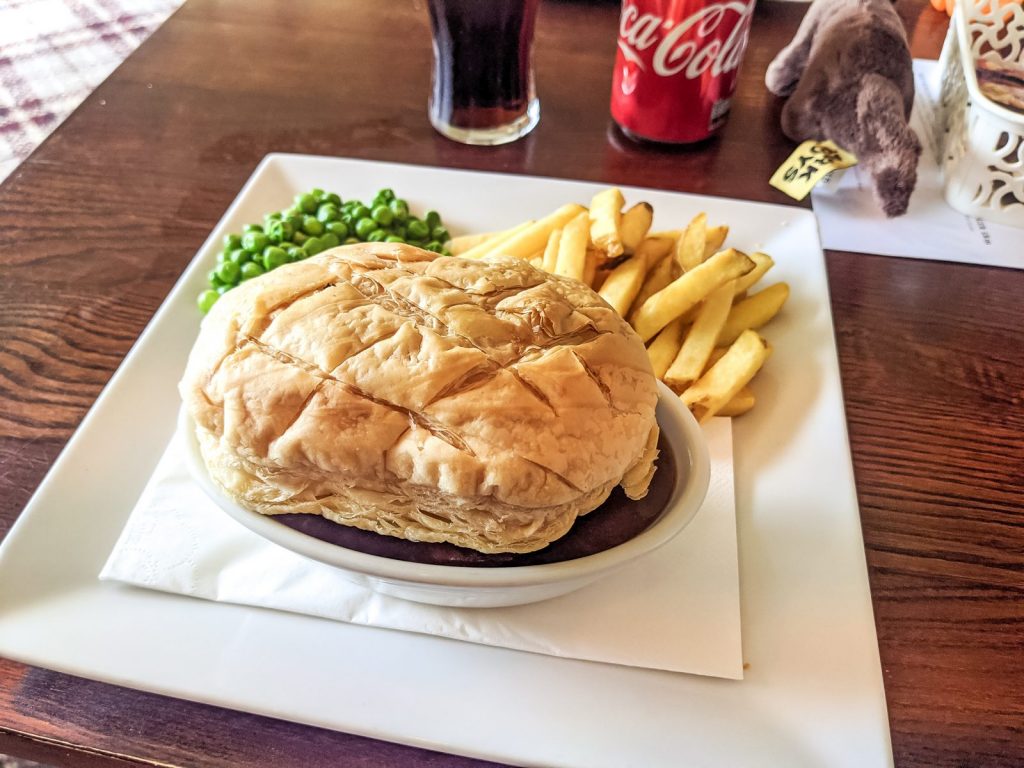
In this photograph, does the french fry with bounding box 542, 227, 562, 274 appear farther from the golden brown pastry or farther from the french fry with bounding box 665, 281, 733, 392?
the golden brown pastry

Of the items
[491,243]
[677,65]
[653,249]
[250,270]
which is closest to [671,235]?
[653,249]

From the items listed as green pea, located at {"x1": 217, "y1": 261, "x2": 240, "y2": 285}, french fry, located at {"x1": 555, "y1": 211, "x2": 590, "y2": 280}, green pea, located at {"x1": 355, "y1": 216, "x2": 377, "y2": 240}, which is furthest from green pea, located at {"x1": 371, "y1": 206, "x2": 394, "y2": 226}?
french fry, located at {"x1": 555, "y1": 211, "x2": 590, "y2": 280}

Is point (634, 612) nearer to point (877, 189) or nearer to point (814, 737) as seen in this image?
point (814, 737)

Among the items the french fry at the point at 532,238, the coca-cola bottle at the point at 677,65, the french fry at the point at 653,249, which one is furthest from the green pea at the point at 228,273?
the coca-cola bottle at the point at 677,65

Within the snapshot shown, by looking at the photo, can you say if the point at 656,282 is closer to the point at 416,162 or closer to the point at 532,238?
the point at 532,238

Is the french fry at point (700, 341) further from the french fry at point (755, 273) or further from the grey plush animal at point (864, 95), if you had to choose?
the grey plush animal at point (864, 95)

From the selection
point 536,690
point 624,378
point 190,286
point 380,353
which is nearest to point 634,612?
point 536,690
